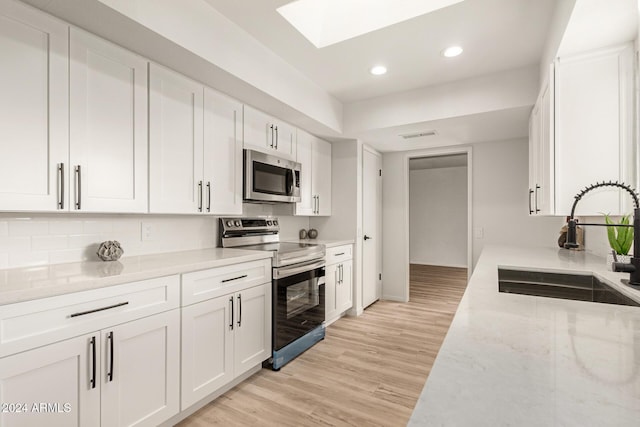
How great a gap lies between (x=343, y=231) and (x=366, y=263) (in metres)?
0.58

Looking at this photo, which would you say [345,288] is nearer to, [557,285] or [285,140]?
[285,140]

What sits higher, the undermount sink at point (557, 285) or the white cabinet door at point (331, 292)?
the undermount sink at point (557, 285)

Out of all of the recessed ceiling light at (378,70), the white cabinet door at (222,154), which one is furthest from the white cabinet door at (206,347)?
the recessed ceiling light at (378,70)

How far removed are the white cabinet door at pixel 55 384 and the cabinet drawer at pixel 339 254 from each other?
2215 mm

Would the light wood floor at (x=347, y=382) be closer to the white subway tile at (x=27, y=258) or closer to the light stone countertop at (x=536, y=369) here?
the white subway tile at (x=27, y=258)

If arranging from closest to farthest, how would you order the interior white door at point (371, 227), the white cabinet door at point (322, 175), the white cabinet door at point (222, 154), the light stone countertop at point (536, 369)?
the light stone countertop at point (536, 369) → the white cabinet door at point (222, 154) → the white cabinet door at point (322, 175) → the interior white door at point (371, 227)

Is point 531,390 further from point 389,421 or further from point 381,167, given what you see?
point 381,167

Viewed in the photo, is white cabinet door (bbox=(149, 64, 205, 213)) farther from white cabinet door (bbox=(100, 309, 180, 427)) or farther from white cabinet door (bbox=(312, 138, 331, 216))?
white cabinet door (bbox=(312, 138, 331, 216))

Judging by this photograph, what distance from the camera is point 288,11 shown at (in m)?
2.07

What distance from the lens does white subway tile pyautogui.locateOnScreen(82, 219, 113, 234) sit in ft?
6.21

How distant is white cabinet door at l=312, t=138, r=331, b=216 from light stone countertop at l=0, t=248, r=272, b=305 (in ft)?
5.53

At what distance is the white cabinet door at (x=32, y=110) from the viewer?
1.40 m

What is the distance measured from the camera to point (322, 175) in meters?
3.84

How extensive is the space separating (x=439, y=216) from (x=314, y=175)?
4.97m
